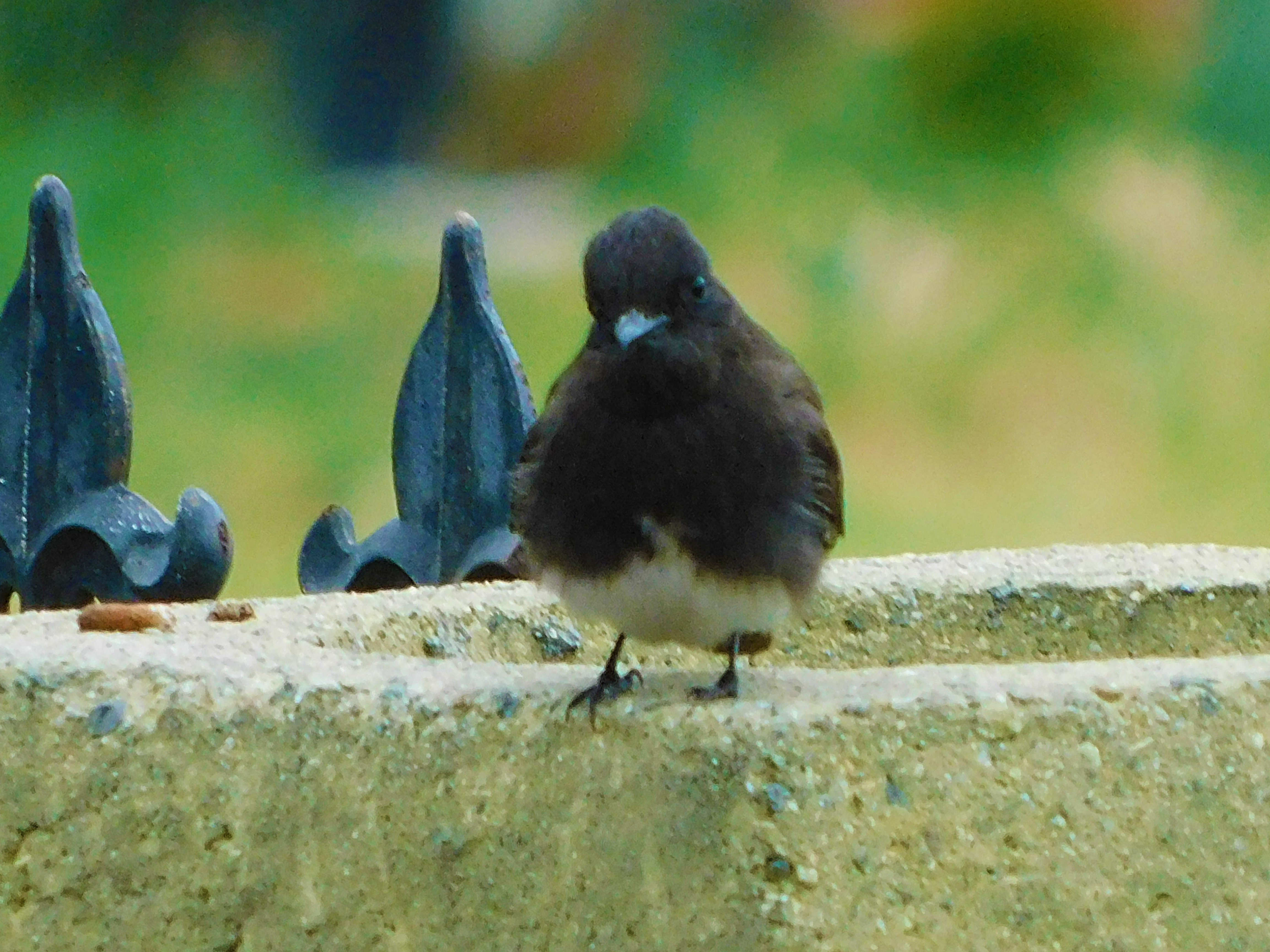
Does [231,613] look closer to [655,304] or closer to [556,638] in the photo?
[556,638]

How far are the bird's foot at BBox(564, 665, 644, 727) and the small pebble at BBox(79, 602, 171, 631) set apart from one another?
0.60 m

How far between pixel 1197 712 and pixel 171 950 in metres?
1.08

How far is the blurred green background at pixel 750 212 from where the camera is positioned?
346 cm

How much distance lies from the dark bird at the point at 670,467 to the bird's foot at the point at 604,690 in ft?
0.05

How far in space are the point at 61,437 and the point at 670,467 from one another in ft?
5.07

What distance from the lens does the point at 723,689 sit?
206 cm

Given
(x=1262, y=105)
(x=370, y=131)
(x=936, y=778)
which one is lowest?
(x=936, y=778)

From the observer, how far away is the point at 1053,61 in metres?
3.65

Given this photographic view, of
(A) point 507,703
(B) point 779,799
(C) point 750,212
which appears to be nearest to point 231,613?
(A) point 507,703

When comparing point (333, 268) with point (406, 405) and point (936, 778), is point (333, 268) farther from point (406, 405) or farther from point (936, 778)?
point (936, 778)

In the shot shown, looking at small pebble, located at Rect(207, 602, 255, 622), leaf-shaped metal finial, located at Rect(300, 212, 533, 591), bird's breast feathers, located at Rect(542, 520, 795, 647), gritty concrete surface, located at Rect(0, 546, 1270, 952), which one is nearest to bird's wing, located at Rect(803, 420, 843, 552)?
bird's breast feathers, located at Rect(542, 520, 795, 647)

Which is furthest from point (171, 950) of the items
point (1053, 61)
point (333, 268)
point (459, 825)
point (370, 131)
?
point (1053, 61)

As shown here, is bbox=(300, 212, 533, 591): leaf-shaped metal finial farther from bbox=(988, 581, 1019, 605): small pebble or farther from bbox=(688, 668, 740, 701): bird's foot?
bbox=(688, 668, 740, 701): bird's foot

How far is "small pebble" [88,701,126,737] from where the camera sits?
2043 mm
